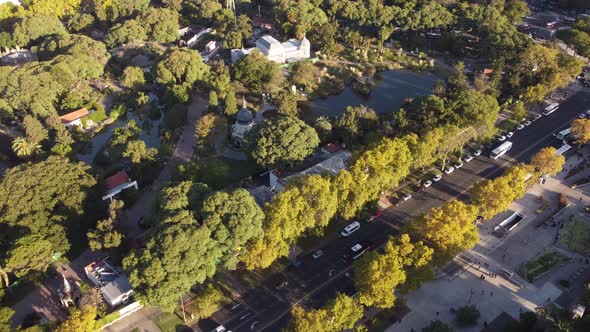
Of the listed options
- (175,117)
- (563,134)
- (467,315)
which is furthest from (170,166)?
(563,134)

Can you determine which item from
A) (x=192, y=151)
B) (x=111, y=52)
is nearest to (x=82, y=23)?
(x=111, y=52)

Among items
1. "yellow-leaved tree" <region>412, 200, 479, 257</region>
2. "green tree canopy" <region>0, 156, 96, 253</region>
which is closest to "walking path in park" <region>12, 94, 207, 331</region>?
"green tree canopy" <region>0, 156, 96, 253</region>

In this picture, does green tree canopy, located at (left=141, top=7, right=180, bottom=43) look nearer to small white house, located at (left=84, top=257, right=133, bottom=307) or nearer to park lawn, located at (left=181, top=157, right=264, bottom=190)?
park lawn, located at (left=181, top=157, right=264, bottom=190)

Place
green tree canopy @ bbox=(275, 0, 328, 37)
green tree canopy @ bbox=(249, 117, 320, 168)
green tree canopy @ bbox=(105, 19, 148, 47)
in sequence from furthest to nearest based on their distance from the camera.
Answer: green tree canopy @ bbox=(275, 0, 328, 37) → green tree canopy @ bbox=(105, 19, 148, 47) → green tree canopy @ bbox=(249, 117, 320, 168)

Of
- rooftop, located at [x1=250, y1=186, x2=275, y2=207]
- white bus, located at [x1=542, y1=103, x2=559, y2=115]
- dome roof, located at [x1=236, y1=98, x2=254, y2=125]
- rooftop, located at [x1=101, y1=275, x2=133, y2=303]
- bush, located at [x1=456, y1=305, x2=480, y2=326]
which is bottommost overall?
bush, located at [x1=456, y1=305, x2=480, y2=326]

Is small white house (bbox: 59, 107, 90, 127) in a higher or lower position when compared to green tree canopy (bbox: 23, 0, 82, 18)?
lower

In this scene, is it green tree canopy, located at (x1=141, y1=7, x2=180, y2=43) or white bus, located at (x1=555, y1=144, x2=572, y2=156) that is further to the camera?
green tree canopy, located at (x1=141, y1=7, x2=180, y2=43)

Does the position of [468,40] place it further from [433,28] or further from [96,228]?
[96,228]
